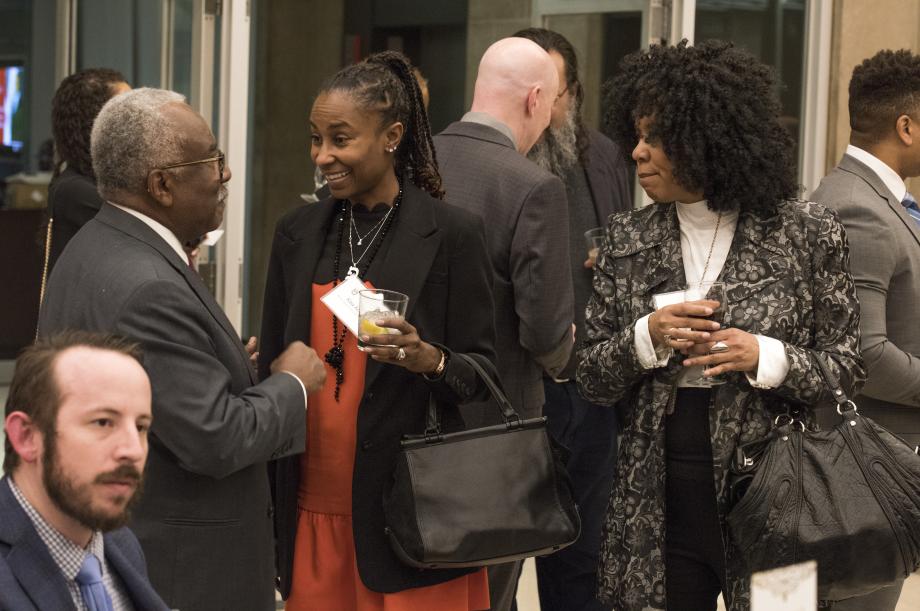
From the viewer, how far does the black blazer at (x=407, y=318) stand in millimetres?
3199

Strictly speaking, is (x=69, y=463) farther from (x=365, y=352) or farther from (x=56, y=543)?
(x=365, y=352)

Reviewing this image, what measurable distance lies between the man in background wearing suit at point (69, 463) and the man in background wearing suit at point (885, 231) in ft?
7.31

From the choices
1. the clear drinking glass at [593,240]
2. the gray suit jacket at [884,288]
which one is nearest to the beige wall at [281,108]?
the clear drinking glass at [593,240]

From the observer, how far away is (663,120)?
329 centimetres

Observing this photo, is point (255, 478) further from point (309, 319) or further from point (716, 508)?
point (716, 508)

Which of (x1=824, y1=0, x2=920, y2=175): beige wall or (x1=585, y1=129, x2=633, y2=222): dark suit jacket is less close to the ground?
(x1=824, y1=0, x2=920, y2=175): beige wall

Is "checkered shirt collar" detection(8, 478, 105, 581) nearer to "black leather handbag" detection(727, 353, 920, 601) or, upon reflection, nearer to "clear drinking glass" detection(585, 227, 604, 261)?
"black leather handbag" detection(727, 353, 920, 601)

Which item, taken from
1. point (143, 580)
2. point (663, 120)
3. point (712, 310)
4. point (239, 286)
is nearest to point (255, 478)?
point (143, 580)

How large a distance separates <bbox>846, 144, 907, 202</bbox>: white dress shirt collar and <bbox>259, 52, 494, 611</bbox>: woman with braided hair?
1339 mm

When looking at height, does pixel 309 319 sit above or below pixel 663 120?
below

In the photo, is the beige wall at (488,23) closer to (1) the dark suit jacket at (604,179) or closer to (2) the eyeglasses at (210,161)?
(1) the dark suit jacket at (604,179)

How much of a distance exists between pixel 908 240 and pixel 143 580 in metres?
2.50

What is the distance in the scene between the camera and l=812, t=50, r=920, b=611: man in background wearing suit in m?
3.70

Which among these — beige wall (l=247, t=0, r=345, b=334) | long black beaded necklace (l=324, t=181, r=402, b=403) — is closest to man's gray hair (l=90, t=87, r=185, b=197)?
long black beaded necklace (l=324, t=181, r=402, b=403)
